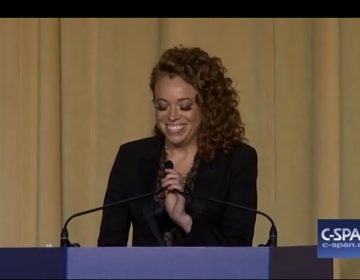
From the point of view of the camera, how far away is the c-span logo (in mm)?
1516

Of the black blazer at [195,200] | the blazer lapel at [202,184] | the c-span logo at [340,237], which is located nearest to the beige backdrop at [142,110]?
the black blazer at [195,200]

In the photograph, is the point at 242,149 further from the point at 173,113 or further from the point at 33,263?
the point at 33,263

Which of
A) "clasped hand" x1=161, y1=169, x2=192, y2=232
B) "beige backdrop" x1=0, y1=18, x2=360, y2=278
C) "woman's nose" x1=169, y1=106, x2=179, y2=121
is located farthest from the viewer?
"beige backdrop" x1=0, y1=18, x2=360, y2=278

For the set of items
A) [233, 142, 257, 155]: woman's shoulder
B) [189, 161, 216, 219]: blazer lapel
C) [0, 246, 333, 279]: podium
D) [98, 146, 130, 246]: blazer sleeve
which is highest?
[233, 142, 257, 155]: woman's shoulder

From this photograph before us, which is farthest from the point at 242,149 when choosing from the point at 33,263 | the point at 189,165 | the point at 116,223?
the point at 33,263

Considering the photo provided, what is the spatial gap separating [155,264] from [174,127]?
0.79 metres

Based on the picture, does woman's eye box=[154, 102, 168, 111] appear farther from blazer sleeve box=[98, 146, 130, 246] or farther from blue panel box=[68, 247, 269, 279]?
blue panel box=[68, 247, 269, 279]

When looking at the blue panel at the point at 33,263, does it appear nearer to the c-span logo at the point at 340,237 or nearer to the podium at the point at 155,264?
the podium at the point at 155,264

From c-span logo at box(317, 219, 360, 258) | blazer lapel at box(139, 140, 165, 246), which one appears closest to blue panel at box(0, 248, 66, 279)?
c-span logo at box(317, 219, 360, 258)

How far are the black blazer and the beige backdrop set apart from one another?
→ 2.35 ft

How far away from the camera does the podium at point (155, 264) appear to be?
1176mm
